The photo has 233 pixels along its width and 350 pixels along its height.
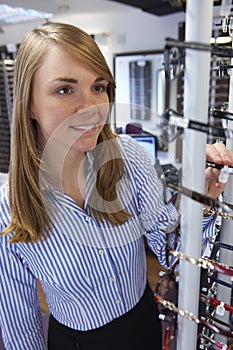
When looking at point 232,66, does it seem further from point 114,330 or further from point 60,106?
point 114,330

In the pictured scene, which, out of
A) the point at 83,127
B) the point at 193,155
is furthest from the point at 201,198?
the point at 83,127

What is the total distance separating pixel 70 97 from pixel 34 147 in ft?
0.56

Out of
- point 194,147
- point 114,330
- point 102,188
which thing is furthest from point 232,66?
point 114,330

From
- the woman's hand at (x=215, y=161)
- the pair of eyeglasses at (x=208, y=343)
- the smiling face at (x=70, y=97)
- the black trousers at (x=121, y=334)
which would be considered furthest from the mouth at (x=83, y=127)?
the black trousers at (x=121, y=334)

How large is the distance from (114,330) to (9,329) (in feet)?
0.74

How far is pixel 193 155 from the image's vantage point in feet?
0.86

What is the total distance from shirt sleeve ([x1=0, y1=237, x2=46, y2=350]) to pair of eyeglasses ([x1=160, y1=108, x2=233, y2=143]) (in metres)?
0.47

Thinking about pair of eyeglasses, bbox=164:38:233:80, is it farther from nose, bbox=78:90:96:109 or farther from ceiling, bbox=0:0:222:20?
ceiling, bbox=0:0:222:20

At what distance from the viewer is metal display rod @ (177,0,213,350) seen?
239 mm

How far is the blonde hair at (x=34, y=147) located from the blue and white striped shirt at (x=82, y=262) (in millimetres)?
21

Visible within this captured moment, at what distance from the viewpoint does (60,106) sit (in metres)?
0.45

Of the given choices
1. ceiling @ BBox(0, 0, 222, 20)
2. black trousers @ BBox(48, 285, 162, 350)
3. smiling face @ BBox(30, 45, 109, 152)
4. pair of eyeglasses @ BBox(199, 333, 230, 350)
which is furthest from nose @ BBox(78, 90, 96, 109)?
ceiling @ BBox(0, 0, 222, 20)

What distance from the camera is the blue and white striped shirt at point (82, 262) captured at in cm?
61

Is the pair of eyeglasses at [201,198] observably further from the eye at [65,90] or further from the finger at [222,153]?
the eye at [65,90]
